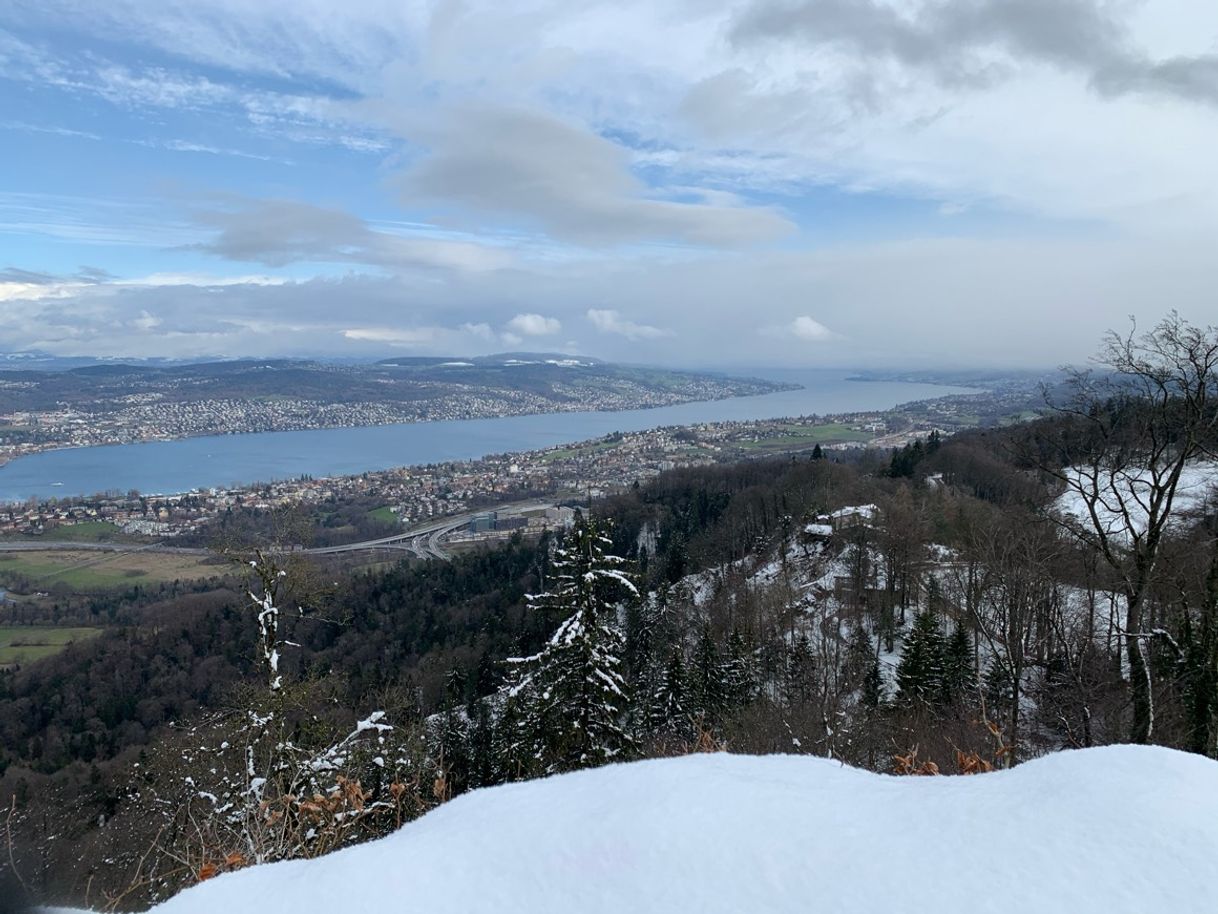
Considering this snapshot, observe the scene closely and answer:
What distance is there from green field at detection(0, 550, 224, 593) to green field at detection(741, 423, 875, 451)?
66.2 m

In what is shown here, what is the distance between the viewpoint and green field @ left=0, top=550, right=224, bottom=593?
45.5m

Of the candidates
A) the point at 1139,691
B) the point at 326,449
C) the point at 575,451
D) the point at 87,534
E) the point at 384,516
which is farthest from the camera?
the point at 326,449

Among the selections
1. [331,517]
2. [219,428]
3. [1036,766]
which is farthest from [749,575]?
[219,428]

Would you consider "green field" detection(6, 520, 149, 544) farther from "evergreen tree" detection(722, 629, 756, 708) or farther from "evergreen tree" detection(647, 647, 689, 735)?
"evergreen tree" detection(722, 629, 756, 708)

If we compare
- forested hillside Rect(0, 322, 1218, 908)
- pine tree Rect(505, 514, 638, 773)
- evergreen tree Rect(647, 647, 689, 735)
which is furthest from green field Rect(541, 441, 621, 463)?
A: pine tree Rect(505, 514, 638, 773)

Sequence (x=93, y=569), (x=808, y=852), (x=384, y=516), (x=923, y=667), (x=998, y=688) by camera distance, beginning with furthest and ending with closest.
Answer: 1. (x=384, y=516)
2. (x=93, y=569)
3. (x=923, y=667)
4. (x=998, y=688)
5. (x=808, y=852)

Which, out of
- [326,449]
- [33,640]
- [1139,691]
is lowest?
[33,640]

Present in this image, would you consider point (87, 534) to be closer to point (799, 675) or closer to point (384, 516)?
point (384, 516)

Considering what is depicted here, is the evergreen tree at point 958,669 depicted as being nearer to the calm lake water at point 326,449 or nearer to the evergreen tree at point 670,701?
the evergreen tree at point 670,701

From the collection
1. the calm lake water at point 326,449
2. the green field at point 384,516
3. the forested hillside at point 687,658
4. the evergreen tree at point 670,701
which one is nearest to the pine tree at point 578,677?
the forested hillside at point 687,658

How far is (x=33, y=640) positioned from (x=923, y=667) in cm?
4520

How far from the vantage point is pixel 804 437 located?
3809 inches

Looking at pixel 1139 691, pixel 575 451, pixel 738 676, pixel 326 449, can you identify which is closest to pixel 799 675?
pixel 738 676

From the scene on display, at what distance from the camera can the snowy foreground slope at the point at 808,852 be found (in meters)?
2.16
